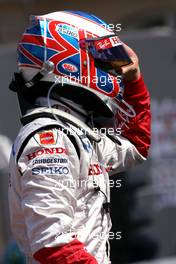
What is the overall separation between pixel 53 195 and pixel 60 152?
0.17 m

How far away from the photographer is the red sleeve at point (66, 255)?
11.1ft

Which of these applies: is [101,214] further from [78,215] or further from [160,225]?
[160,225]

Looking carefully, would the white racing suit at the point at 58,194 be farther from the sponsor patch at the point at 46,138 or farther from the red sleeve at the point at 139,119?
the red sleeve at the point at 139,119

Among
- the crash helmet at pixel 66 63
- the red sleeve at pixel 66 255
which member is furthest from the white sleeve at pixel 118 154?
the red sleeve at pixel 66 255

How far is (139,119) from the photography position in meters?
4.23

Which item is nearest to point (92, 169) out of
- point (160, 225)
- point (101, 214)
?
point (101, 214)

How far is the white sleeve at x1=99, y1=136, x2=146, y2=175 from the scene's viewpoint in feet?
13.4

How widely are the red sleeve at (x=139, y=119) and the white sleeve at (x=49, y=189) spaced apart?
65cm

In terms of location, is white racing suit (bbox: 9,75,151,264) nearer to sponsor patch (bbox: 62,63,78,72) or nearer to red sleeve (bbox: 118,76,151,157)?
sponsor patch (bbox: 62,63,78,72)

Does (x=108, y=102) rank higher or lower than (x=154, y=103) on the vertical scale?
higher

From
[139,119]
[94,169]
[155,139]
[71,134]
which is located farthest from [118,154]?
[155,139]

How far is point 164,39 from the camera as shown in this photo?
8.54m

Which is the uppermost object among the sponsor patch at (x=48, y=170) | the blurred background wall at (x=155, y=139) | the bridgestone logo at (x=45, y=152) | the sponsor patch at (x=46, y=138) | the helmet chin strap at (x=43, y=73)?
the helmet chin strap at (x=43, y=73)

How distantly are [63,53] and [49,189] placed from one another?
2.09ft
